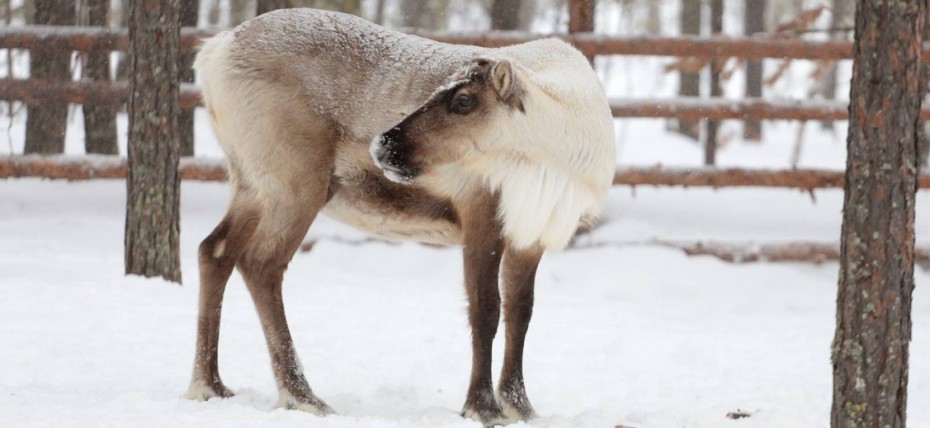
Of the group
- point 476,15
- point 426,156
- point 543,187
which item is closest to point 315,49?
point 426,156

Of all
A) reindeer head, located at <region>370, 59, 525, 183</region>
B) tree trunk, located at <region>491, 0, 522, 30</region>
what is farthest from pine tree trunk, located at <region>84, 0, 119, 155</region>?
reindeer head, located at <region>370, 59, 525, 183</region>

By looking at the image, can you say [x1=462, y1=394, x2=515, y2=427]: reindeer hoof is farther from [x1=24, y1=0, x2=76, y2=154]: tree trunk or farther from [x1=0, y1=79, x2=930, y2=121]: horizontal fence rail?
[x1=24, y1=0, x2=76, y2=154]: tree trunk

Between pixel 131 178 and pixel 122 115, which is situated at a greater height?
pixel 131 178

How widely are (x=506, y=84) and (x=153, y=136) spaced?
2857 mm

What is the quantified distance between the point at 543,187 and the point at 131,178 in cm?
298

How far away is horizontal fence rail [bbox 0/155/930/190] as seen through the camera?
8.21 meters

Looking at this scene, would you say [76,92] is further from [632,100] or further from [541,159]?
[541,159]

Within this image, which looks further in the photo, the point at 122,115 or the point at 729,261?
the point at 122,115

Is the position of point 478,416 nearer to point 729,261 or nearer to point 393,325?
point 393,325

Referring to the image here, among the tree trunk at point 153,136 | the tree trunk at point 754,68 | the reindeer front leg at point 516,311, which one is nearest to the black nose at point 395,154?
the reindeer front leg at point 516,311

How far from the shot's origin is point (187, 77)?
9719mm

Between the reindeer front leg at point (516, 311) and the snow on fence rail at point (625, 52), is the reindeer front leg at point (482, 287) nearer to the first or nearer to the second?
the reindeer front leg at point (516, 311)

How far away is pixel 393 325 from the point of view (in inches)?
243

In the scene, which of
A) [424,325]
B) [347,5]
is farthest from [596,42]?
[347,5]
